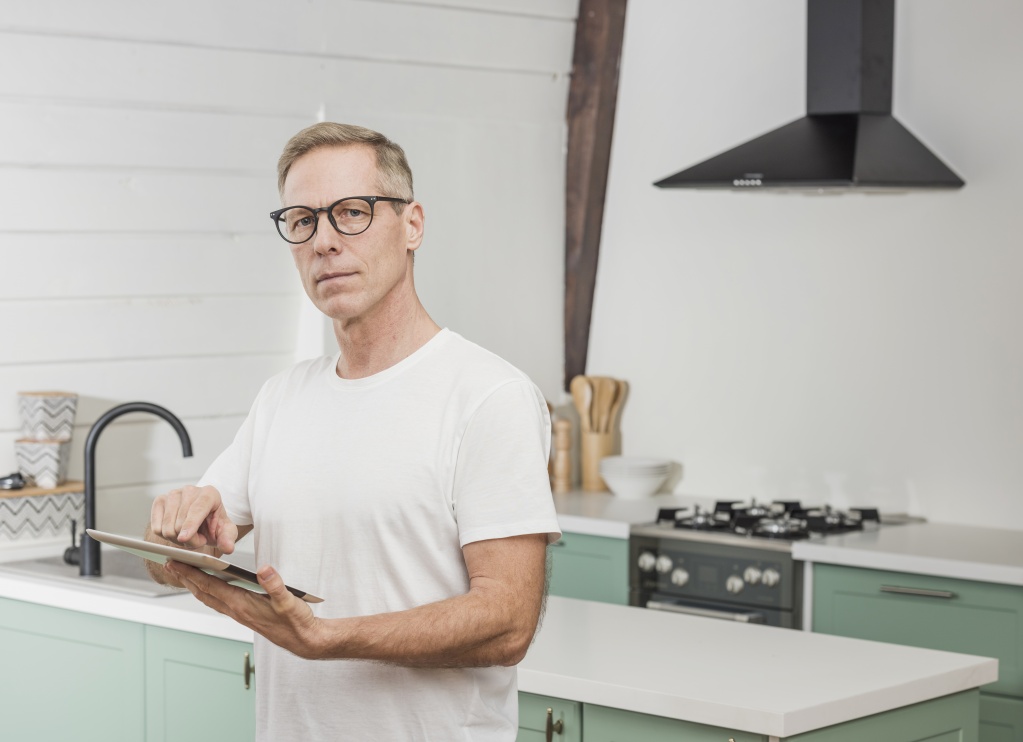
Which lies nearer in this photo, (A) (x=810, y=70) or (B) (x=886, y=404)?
(A) (x=810, y=70)

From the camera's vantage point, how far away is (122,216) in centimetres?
341

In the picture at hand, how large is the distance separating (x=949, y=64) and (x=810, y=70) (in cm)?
45

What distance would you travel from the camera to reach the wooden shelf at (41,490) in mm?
3252

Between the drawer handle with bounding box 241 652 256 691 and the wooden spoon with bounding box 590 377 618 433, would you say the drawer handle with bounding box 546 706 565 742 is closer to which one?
the drawer handle with bounding box 241 652 256 691

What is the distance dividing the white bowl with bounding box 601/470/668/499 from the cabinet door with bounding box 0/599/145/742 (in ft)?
6.14

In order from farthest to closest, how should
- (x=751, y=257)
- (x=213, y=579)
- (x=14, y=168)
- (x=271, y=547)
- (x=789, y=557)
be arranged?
(x=751, y=257) < (x=789, y=557) < (x=14, y=168) < (x=271, y=547) < (x=213, y=579)

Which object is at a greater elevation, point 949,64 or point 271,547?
point 949,64

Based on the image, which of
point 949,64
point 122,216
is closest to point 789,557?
point 949,64

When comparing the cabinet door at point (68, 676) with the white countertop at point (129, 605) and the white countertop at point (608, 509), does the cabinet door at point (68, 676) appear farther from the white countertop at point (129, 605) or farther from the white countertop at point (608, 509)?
the white countertop at point (608, 509)

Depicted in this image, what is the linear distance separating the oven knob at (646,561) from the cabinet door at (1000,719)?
3.17 ft

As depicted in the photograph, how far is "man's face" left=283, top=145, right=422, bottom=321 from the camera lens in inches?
58.9

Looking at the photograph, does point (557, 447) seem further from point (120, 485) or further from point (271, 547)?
point (271, 547)

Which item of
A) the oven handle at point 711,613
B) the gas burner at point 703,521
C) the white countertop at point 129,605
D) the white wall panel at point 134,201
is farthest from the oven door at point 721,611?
the white wall panel at point 134,201

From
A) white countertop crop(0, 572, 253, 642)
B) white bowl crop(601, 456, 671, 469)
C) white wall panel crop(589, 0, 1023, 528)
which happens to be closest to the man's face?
white countertop crop(0, 572, 253, 642)
